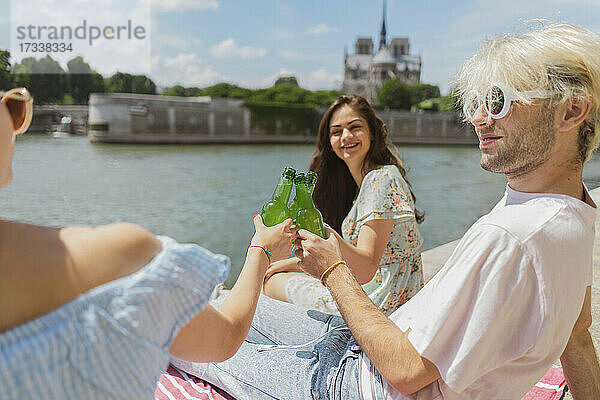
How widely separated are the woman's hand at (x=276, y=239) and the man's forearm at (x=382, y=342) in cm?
11

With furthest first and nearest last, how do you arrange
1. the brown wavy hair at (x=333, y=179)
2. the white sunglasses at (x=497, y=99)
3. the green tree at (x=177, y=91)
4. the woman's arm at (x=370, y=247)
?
the green tree at (x=177, y=91) < the brown wavy hair at (x=333, y=179) < the woman's arm at (x=370, y=247) < the white sunglasses at (x=497, y=99)

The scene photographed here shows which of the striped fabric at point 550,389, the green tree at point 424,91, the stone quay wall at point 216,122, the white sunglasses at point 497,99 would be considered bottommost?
the striped fabric at point 550,389

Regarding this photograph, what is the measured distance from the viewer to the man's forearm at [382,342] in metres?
0.85

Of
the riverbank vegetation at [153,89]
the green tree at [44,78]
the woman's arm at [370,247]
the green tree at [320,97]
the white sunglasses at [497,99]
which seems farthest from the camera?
the green tree at [320,97]

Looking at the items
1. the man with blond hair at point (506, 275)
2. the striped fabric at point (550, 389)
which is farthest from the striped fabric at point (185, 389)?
the striped fabric at point (550, 389)

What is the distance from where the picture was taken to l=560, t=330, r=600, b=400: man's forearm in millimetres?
1085

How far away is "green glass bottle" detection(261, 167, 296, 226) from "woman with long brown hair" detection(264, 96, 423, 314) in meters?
0.24

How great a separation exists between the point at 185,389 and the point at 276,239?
557 millimetres

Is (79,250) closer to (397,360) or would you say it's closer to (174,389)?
(397,360)

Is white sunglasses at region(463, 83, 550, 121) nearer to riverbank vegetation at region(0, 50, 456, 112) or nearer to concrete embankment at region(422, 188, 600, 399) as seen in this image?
concrete embankment at region(422, 188, 600, 399)

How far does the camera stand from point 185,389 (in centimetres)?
134

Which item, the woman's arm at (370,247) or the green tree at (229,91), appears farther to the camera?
the green tree at (229,91)

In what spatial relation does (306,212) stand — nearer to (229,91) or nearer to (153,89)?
(229,91)

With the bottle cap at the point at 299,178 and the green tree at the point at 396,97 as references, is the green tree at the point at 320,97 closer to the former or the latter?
the green tree at the point at 396,97
